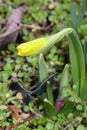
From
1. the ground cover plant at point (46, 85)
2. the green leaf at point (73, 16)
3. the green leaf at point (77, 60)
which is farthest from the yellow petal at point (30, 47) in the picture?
the green leaf at point (73, 16)

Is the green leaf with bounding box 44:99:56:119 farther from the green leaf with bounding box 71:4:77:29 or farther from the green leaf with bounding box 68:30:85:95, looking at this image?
the green leaf with bounding box 71:4:77:29

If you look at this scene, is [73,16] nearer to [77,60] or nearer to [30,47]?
[77,60]

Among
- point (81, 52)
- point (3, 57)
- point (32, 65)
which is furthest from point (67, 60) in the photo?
point (81, 52)

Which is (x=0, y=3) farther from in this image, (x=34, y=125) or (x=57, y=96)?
(x=34, y=125)

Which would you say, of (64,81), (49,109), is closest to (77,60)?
(64,81)

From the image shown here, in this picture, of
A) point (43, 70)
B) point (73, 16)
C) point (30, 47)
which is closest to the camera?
point (30, 47)
